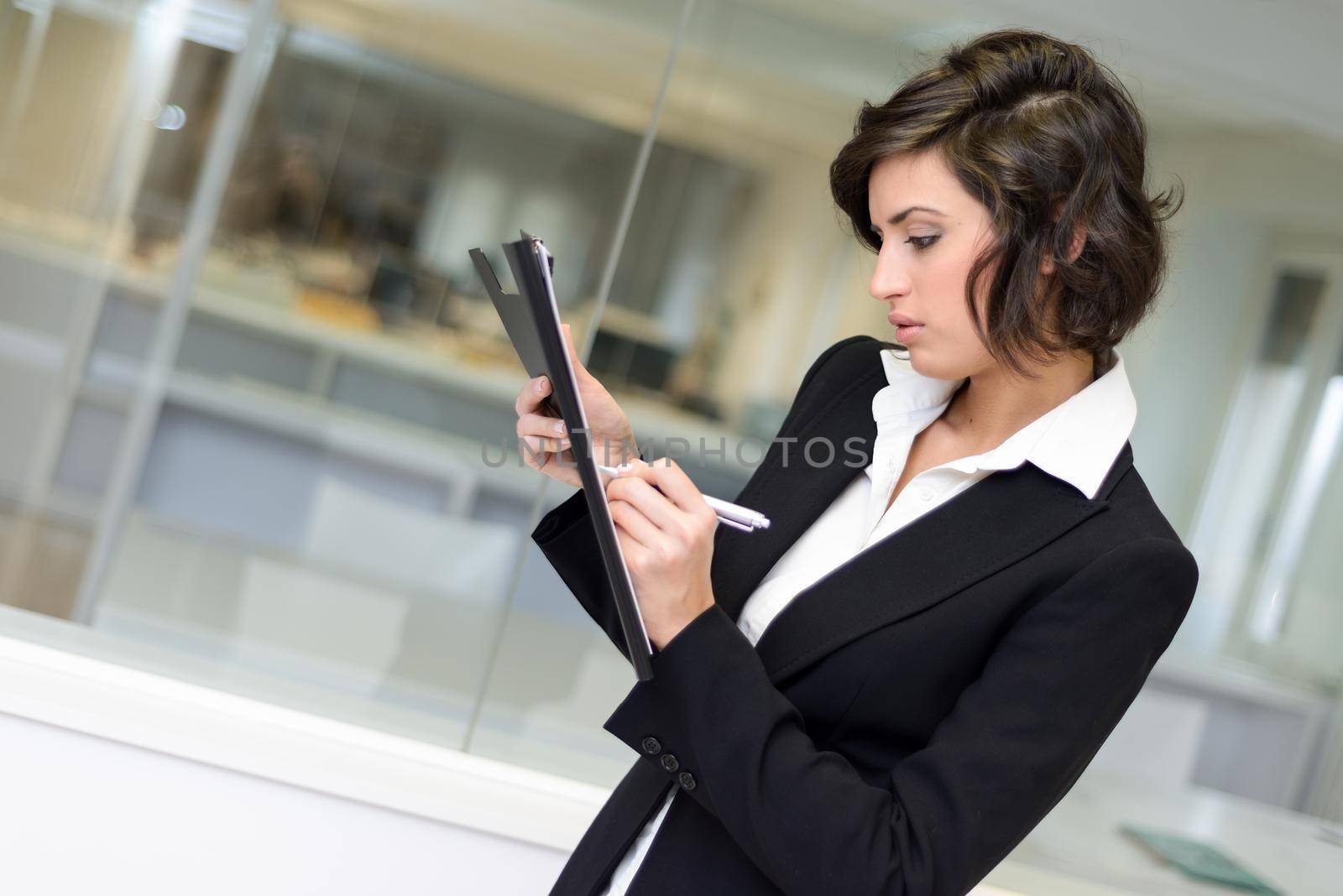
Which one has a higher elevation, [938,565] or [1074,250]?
[1074,250]

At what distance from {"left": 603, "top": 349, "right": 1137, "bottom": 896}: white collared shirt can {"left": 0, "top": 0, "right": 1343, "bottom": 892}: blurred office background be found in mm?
1222

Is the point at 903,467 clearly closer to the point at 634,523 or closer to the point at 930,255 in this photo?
the point at 930,255

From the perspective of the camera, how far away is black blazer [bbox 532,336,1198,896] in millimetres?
838

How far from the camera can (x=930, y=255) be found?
0.96 meters

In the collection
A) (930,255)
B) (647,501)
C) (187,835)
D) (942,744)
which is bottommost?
(187,835)

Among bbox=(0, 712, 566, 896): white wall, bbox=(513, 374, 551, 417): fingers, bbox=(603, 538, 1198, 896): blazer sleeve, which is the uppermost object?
bbox=(513, 374, 551, 417): fingers

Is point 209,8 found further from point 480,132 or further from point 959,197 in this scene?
point 959,197

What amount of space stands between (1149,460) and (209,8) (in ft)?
7.47

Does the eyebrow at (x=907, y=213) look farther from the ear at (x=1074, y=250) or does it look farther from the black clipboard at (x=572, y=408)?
the black clipboard at (x=572, y=408)

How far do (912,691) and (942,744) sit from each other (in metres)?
0.08

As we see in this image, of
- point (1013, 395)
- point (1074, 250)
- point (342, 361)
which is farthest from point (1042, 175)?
point (342, 361)

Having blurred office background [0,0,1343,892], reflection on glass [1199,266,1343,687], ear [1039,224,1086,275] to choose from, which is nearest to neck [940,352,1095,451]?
ear [1039,224,1086,275]

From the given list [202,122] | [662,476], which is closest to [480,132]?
[202,122]

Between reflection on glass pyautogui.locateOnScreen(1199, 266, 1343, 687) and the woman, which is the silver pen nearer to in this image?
the woman
